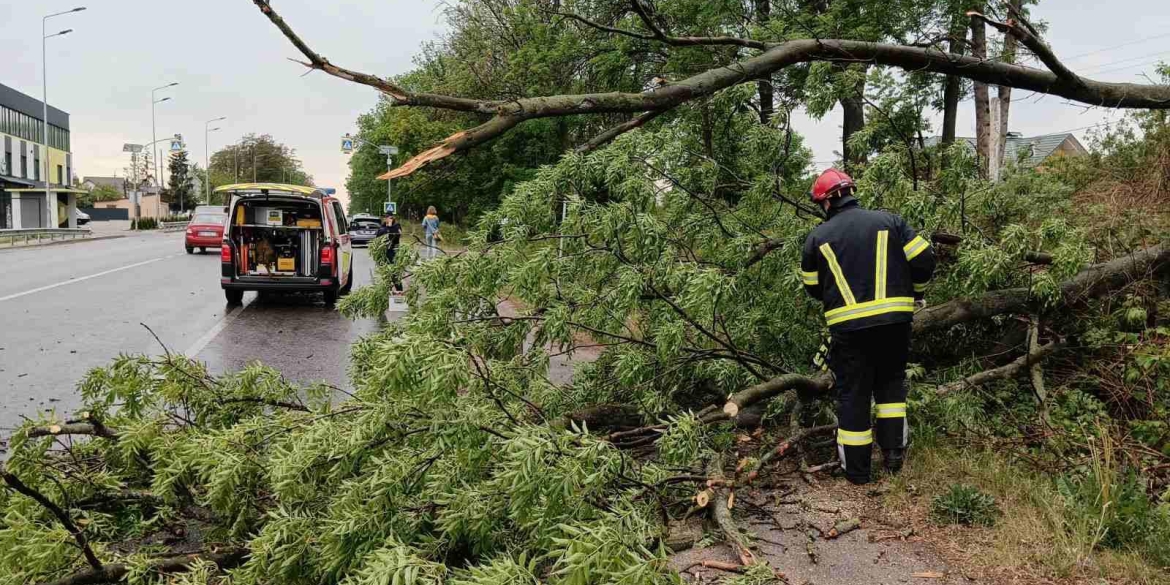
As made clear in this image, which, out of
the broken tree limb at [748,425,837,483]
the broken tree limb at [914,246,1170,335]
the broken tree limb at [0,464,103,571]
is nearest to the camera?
the broken tree limb at [0,464,103,571]

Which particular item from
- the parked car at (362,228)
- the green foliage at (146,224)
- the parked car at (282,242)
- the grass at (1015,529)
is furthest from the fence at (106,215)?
the grass at (1015,529)

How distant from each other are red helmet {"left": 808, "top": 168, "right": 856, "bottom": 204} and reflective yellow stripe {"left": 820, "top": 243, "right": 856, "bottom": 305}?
38 cm

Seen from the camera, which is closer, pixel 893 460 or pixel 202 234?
pixel 893 460

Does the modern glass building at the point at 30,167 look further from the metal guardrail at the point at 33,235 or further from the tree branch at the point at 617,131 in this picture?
the tree branch at the point at 617,131

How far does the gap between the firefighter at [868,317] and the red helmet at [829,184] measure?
0.68 ft

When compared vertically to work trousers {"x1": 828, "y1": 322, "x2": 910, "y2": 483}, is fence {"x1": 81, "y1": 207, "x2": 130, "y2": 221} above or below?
above

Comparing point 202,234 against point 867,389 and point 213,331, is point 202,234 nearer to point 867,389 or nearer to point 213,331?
point 213,331

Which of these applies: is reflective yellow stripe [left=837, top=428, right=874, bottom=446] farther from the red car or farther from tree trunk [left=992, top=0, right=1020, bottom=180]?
the red car

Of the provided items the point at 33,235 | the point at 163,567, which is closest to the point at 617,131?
the point at 163,567

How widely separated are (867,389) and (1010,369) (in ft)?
5.64

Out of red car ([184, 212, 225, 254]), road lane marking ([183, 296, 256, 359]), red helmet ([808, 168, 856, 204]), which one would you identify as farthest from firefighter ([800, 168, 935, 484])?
red car ([184, 212, 225, 254])

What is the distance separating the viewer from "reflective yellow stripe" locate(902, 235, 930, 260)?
4.35 metres

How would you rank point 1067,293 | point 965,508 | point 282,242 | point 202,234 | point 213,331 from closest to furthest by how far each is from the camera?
point 965,508 → point 1067,293 → point 213,331 → point 282,242 → point 202,234

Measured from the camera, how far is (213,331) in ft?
32.9
